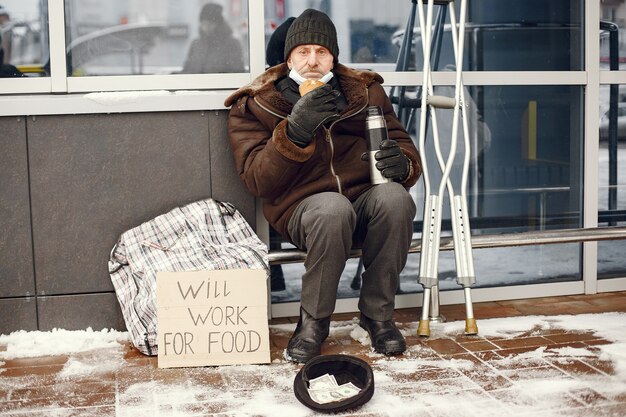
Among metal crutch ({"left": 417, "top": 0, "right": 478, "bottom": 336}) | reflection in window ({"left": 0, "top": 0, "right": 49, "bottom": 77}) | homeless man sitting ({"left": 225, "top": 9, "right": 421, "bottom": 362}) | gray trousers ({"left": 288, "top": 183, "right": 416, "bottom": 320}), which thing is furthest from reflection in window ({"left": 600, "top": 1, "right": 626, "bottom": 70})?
reflection in window ({"left": 0, "top": 0, "right": 49, "bottom": 77})

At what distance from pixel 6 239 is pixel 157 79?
3.13 ft

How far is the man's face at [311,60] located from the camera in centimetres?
371

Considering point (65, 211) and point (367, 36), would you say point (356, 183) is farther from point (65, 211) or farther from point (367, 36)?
point (65, 211)

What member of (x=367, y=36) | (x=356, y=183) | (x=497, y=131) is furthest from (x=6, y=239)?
(x=497, y=131)

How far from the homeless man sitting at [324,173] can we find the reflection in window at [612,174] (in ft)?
4.18

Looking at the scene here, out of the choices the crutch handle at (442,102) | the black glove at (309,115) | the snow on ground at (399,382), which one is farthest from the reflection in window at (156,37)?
the snow on ground at (399,382)

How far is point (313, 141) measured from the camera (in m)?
3.61

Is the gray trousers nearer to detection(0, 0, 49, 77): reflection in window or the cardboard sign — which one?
the cardboard sign

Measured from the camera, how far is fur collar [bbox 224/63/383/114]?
372cm

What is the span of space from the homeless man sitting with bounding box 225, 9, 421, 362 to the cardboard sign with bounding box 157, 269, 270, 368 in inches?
7.1

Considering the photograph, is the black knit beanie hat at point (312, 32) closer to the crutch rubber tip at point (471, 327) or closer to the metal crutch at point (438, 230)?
the metal crutch at point (438, 230)

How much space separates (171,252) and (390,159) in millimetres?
976

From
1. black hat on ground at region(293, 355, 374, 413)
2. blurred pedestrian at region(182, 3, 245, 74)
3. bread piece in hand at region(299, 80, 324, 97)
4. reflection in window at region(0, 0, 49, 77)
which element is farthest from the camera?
blurred pedestrian at region(182, 3, 245, 74)

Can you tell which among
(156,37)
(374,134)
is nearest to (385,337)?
(374,134)
